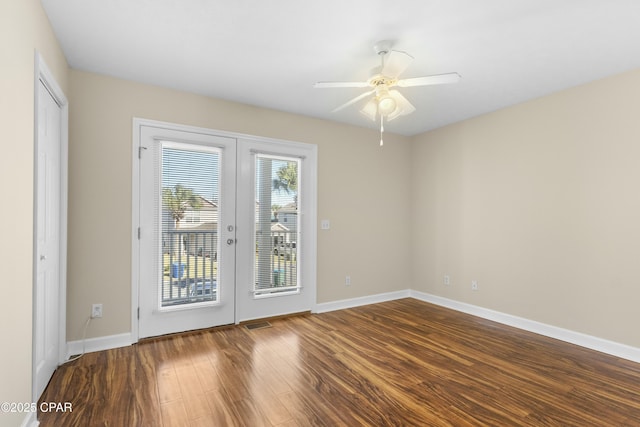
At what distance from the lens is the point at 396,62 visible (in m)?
2.56

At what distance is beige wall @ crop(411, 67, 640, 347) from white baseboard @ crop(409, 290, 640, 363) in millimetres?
63

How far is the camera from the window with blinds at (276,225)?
148 inches

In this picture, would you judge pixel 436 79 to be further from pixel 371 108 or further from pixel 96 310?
pixel 96 310

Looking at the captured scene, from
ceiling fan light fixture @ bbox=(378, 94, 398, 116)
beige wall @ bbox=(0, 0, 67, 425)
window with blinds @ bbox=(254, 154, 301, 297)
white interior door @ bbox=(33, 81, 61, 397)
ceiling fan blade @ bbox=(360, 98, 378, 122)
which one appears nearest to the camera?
beige wall @ bbox=(0, 0, 67, 425)

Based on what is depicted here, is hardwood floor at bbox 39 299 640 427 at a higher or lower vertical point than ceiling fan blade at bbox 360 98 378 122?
lower

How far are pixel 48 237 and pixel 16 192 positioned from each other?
890 millimetres

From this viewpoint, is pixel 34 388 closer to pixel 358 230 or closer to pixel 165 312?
pixel 165 312

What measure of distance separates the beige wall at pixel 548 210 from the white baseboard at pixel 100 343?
12.6ft

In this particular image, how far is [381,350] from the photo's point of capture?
9.53 ft

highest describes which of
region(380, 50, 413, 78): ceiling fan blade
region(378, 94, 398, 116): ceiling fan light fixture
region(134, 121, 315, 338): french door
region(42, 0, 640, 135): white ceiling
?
region(42, 0, 640, 135): white ceiling

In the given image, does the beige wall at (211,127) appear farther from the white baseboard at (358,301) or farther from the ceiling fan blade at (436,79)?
the ceiling fan blade at (436,79)

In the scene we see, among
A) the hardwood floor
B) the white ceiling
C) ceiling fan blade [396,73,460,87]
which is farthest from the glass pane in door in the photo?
ceiling fan blade [396,73,460,87]

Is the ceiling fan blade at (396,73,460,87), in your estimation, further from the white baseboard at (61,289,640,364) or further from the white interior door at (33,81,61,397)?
the white baseboard at (61,289,640,364)

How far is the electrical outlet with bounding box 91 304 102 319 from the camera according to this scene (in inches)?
112
